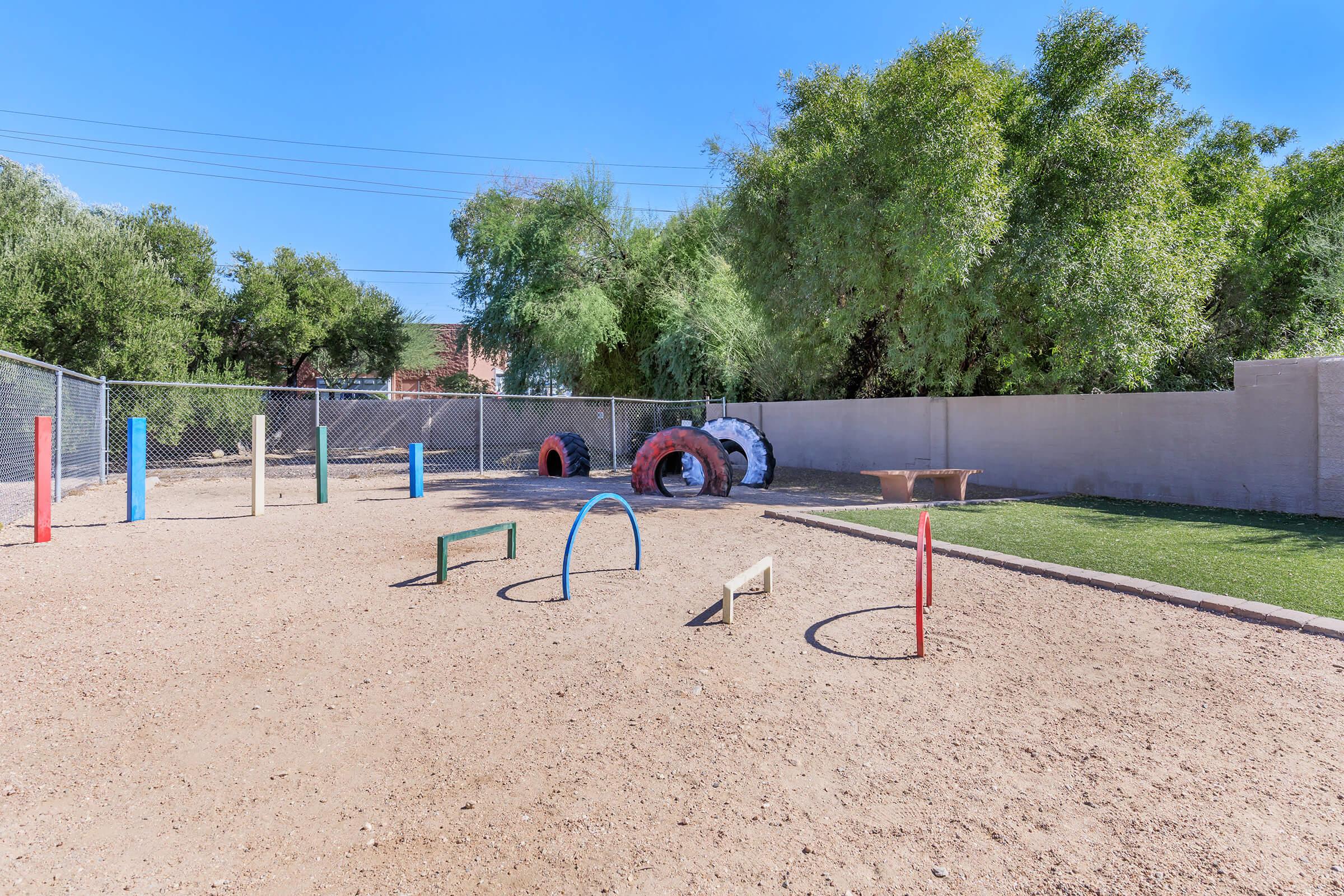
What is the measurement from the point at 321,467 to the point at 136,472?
2618mm

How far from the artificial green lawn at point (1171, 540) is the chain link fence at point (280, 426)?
31.0 feet

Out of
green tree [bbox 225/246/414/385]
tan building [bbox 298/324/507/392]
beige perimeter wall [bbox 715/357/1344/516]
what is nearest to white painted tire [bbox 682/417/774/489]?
beige perimeter wall [bbox 715/357/1344/516]

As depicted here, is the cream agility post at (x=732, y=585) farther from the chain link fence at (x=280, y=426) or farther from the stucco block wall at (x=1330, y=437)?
the stucco block wall at (x=1330, y=437)

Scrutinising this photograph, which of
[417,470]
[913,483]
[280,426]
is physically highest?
[280,426]

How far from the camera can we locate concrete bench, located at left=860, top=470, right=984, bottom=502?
456 inches

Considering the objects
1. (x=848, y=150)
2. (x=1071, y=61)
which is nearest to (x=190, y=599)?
(x=848, y=150)

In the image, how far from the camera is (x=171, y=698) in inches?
145

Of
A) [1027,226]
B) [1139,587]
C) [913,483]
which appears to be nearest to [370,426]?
[913,483]

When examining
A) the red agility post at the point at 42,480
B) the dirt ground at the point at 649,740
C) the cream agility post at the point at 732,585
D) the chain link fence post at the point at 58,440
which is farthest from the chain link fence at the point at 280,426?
the cream agility post at the point at 732,585

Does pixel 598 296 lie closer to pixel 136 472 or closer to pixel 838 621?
pixel 136 472

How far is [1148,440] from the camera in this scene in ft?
39.0

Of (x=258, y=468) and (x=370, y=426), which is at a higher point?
(x=370, y=426)

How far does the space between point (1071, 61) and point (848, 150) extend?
432 cm

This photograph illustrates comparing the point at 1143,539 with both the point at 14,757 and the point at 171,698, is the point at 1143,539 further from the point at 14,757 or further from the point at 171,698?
the point at 14,757
